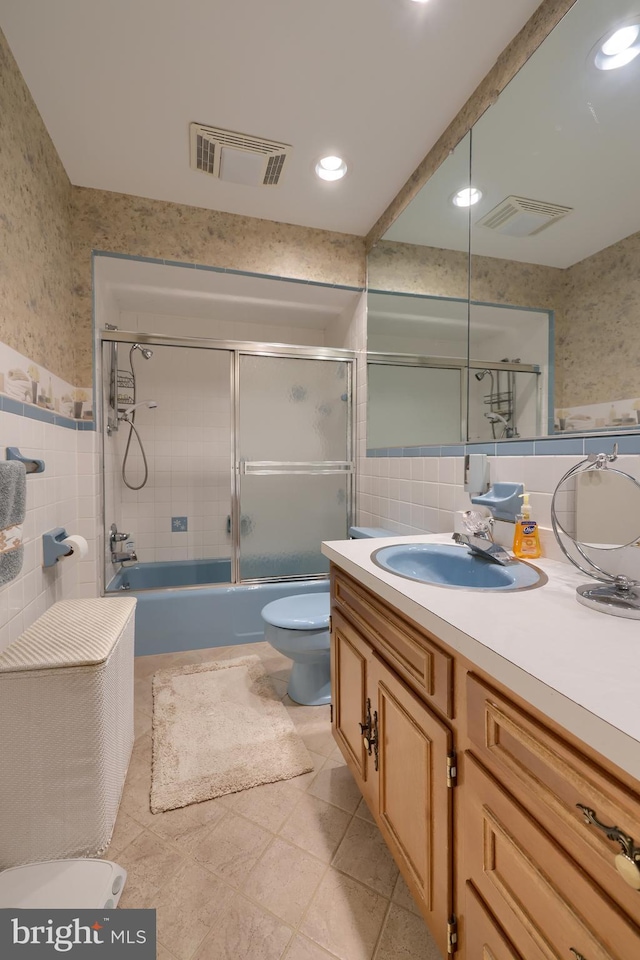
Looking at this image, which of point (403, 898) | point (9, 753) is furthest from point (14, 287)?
point (403, 898)

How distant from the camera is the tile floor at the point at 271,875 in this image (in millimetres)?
932

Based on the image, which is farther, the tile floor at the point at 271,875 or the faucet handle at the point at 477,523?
the faucet handle at the point at 477,523

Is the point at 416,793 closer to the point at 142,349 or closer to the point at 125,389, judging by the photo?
the point at 142,349

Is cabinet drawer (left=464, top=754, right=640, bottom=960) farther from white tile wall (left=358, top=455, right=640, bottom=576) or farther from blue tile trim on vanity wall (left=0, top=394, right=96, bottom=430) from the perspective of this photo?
blue tile trim on vanity wall (left=0, top=394, right=96, bottom=430)

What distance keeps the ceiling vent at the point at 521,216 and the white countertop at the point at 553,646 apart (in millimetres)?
1076

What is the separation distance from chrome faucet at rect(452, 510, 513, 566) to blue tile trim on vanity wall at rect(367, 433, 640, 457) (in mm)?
248

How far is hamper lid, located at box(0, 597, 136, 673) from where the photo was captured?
1.08 m

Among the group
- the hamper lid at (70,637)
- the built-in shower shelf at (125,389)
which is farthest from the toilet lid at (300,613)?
the built-in shower shelf at (125,389)

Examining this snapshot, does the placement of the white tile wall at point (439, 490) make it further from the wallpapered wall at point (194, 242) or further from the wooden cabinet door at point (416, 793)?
the wallpapered wall at point (194, 242)

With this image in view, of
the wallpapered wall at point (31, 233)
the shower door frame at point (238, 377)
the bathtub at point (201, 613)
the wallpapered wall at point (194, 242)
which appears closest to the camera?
the wallpapered wall at point (31, 233)

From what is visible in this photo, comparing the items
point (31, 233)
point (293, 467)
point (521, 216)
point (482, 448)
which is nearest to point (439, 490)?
point (482, 448)

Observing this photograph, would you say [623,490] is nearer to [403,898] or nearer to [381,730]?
[381,730]

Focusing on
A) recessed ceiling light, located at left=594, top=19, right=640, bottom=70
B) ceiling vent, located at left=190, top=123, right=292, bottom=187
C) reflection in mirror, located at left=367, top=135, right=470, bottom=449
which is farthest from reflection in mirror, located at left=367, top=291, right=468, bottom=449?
ceiling vent, located at left=190, top=123, right=292, bottom=187

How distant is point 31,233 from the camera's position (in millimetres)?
1589
